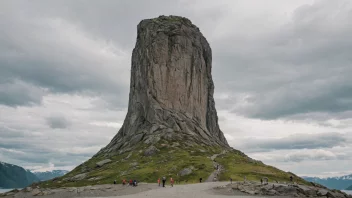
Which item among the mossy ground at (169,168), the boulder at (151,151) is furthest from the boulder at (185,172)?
the boulder at (151,151)

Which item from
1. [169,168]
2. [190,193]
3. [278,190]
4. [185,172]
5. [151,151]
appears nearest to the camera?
[190,193]

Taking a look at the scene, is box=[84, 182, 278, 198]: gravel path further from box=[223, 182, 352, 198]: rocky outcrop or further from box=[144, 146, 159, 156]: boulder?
box=[144, 146, 159, 156]: boulder

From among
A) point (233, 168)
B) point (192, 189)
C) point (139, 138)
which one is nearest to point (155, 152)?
point (139, 138)

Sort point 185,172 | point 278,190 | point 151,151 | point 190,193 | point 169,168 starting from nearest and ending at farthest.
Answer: point 190,193
point 278,190
point 185,172
point 169,168
point 151,151

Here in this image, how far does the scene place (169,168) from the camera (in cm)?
12331

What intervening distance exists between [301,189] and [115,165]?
3589 inches

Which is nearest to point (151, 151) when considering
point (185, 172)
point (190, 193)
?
point (185, 172)

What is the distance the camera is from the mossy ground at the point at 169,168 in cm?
11200

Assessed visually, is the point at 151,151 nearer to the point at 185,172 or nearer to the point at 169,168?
the point at 169,168

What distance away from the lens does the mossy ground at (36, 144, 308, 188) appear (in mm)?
112000

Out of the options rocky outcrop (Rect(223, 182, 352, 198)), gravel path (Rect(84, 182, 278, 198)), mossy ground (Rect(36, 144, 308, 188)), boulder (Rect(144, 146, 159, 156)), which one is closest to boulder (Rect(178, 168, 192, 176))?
mossy ground (Rect(36, 144, 308, 188))

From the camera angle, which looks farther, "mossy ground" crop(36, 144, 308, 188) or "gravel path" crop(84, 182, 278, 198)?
"mossy ground" crop(36, 144, 308, 188)

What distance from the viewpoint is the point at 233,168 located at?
123938 mm

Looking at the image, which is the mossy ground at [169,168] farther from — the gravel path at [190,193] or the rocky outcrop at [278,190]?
the gravel path at [190,193]
